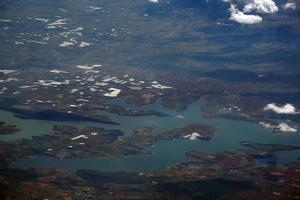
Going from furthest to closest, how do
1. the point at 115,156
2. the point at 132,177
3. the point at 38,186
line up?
the point at 115,156
the point at 132,177
the point at 38,186

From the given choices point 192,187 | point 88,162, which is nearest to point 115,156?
point 88,162

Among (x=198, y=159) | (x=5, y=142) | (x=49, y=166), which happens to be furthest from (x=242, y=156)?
(x=5, y=142)

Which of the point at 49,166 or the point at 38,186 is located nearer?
the point at 38,186

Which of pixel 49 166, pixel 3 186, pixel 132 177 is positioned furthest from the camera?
pixel 49 166

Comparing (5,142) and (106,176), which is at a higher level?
(5,142)

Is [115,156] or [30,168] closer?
[30,168]

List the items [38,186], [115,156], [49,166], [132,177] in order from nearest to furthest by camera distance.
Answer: [38,186]
[132,177]
[49,166]
[115,156]

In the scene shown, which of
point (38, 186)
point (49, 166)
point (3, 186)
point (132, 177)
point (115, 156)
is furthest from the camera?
point (115, 156)

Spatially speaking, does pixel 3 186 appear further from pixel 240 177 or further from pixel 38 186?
pixel 240 177

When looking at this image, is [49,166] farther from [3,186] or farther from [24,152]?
[3,186]
